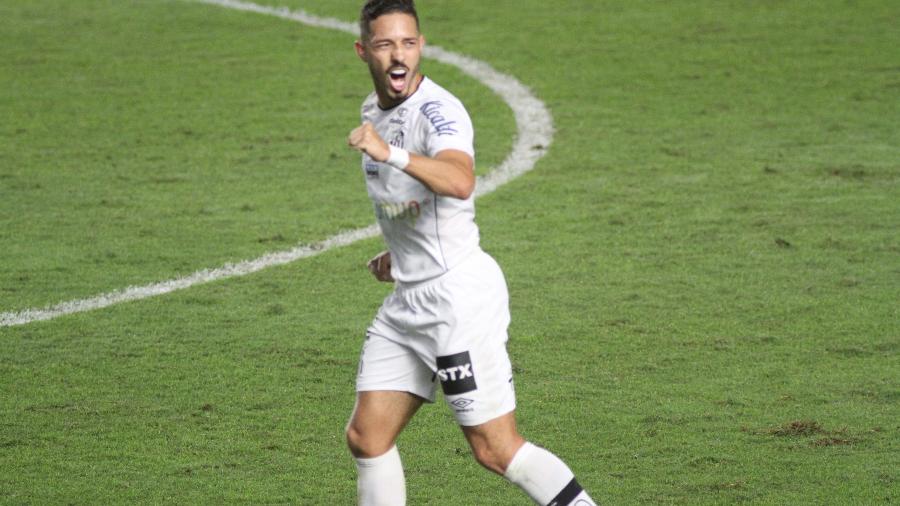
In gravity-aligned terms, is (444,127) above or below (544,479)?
above

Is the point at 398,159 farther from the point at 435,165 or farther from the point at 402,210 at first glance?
the point at 402,210

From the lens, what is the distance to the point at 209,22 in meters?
15.4

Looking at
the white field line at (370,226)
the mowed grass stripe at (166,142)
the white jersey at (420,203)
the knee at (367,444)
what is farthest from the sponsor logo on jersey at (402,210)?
the mowed grass stripe at (166,142)

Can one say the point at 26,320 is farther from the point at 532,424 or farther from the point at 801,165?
the point at 801,165

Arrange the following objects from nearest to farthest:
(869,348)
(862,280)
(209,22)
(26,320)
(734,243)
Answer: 1. (869,348)
2. (26,320)
3. (862,280)
4. (734,243)
5. (209,22)

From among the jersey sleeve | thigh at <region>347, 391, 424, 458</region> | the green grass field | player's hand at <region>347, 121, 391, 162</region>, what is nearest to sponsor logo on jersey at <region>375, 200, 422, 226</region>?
the jersey sleeve

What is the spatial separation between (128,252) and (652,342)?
10.7ft

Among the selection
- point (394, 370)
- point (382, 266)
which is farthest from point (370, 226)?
point (394, 370)

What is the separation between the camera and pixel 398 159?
3.87 meters

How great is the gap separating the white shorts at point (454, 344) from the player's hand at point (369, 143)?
1.83 feet

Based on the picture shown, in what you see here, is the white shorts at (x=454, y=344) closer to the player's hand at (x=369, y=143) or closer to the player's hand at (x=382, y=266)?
the player's hand at (x=382, y=266)

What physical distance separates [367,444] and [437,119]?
3.15 ft

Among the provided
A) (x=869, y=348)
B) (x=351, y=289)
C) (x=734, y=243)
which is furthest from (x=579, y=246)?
(x=869, y=348)

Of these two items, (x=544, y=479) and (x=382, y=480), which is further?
(x=382, y=480)
